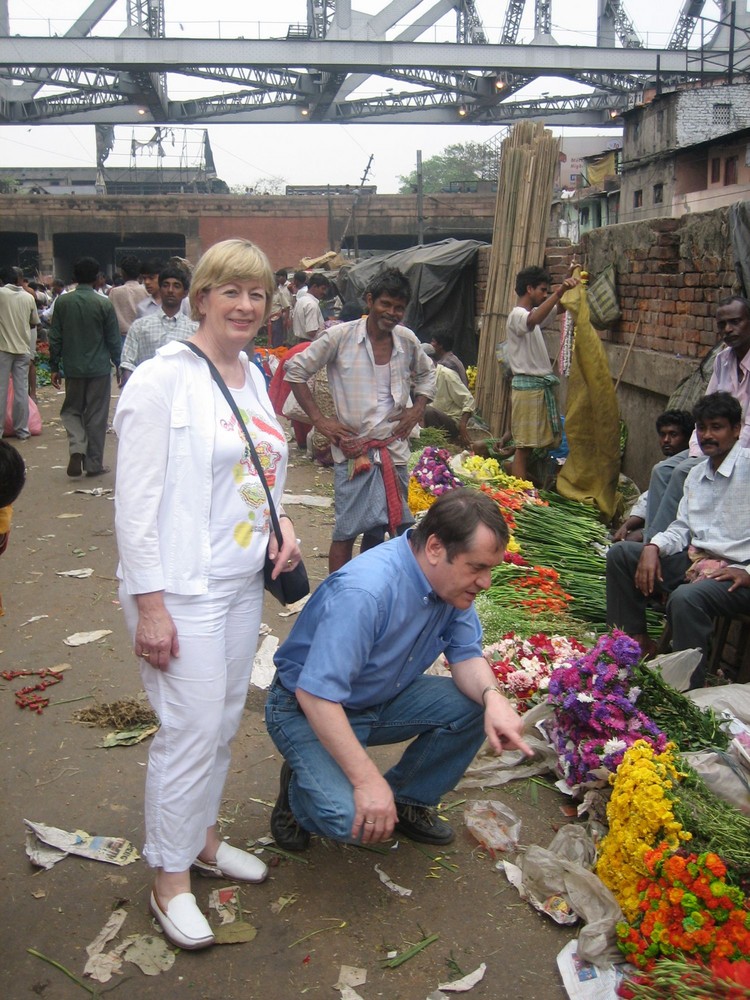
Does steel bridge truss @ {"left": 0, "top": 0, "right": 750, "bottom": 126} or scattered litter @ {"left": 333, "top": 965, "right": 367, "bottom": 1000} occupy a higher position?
steel bridge truss @ {"left": 0, "top": 0, "right": 750, "bottom": 126}

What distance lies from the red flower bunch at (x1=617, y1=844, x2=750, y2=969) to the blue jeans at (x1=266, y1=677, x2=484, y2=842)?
0.71 metres

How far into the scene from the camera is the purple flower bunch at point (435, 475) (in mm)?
7141

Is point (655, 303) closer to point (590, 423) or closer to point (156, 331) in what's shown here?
point (590, 423)

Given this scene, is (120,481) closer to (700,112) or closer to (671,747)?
(671,747)

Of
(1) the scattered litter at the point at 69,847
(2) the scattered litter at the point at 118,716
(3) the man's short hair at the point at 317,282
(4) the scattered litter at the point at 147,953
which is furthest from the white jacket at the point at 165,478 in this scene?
(3) the man's short hair at the point at 317,282

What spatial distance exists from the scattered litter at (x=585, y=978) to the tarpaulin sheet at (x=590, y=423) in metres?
5.21

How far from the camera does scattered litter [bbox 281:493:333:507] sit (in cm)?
852

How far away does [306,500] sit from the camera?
8.61 metres

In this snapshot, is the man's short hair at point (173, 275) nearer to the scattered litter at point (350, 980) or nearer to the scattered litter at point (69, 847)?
the scattered litter at point (69, 847)

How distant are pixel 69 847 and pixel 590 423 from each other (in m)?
5.65

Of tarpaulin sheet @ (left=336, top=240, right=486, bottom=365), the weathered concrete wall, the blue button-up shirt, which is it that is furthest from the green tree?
the blue button-up shirt

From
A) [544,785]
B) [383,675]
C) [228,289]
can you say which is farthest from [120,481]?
[544,785]

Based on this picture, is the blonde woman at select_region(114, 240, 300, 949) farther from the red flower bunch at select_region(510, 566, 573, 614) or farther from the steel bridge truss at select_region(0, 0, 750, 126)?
the steel bridge truss at select_region(0, 0, 750, 126)

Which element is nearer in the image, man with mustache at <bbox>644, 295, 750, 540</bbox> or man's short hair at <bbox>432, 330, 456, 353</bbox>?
man with mustache at <bbox>644, 295, 750, 540</bbox>
